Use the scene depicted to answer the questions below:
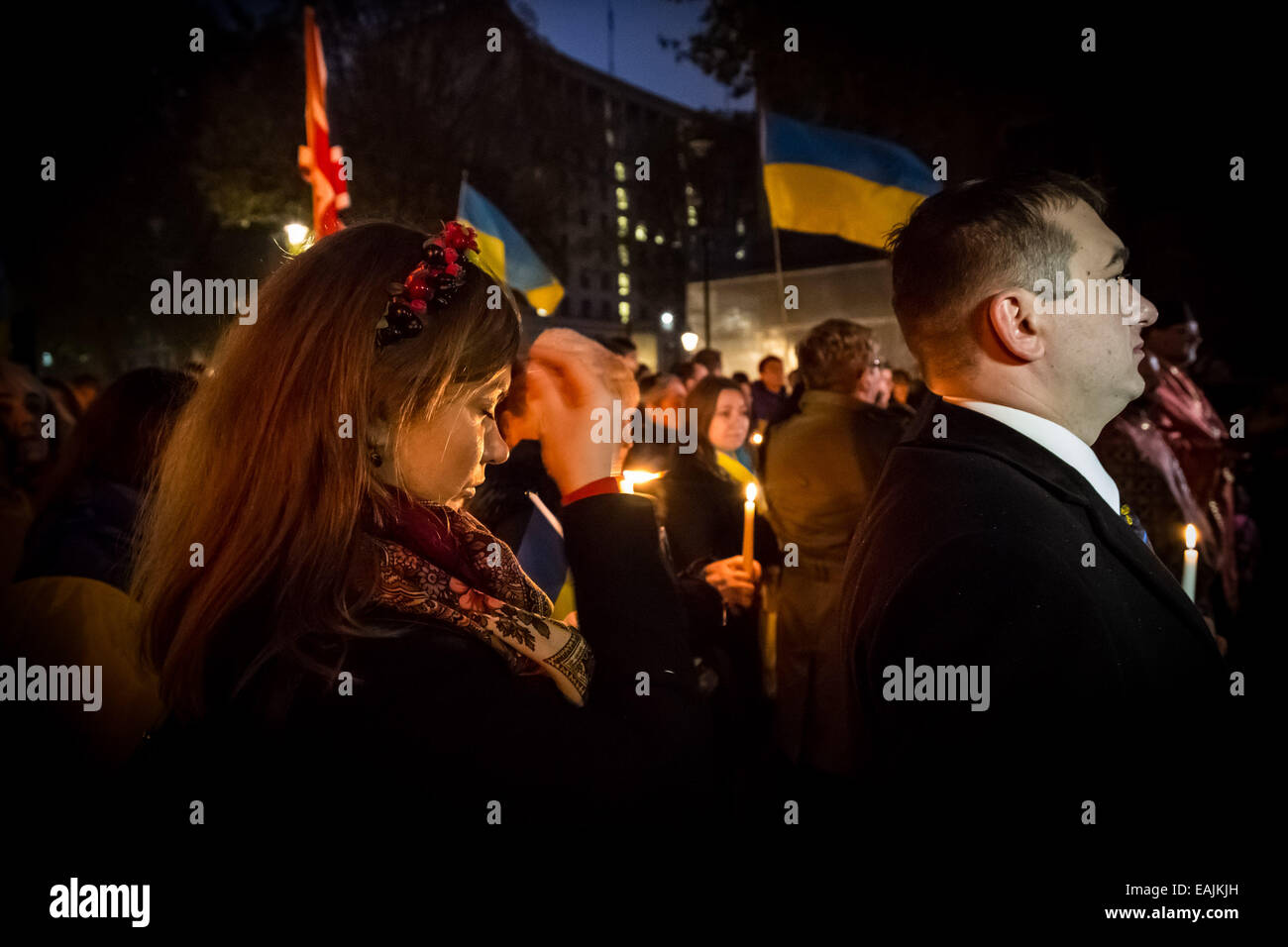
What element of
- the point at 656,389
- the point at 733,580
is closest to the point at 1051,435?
the point at 733,580

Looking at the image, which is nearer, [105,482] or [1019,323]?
[1019,323]

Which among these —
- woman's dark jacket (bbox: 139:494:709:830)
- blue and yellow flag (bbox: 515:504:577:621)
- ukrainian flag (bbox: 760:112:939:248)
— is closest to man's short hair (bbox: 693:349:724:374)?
ukrainian flag (bbox: 760:112:939:248)

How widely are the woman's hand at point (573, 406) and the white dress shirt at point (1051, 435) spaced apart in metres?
0.79

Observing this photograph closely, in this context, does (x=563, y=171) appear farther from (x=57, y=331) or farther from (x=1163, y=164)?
(x=1163, y=164)

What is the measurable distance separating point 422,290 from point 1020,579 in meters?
1.16

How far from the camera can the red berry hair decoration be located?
1.46 m

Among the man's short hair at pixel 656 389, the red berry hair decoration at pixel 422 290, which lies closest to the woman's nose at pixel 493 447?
the red berry hair decoration at pixel 422 290

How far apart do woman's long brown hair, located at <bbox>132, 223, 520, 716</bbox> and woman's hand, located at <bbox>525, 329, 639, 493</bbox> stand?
0.25 m

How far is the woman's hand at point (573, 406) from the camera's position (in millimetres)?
1757

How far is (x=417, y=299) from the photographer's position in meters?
1.47

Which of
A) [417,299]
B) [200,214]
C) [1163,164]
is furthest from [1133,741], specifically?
[200,214]

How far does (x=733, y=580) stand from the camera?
13.3ft

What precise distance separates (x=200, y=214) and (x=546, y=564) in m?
23.2

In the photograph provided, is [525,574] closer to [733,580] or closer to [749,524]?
[749,524]
